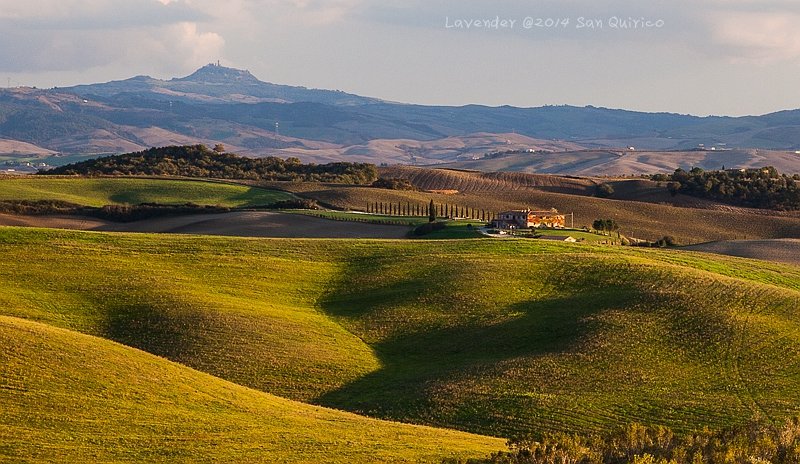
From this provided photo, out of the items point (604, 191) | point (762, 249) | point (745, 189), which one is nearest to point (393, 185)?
point (604, 191)

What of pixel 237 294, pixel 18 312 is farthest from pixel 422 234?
pixel 18 312

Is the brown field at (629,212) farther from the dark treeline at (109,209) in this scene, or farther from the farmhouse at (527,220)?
the dark treeline at (109,209)

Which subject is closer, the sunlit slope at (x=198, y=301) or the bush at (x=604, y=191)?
the sunlit slope at (x=198, y=301)

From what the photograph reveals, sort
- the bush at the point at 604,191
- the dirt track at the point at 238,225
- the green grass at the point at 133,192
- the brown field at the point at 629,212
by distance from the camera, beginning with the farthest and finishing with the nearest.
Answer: the bush at the point at 604,191 → the green grass at the point at 133,192 → the brown field at the point at 629,212 → the dirt track at the point at 238,225

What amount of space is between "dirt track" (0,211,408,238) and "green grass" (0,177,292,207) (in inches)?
766

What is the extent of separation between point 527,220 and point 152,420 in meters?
89.6

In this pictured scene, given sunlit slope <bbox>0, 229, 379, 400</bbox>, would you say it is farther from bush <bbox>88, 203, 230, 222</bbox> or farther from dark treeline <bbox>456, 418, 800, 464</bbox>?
bush <bbox>88, 203, 230, 222</bbox>

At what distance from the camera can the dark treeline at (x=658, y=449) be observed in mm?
33125

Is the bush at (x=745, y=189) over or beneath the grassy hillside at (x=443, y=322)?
over

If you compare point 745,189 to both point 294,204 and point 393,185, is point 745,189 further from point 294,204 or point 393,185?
point 294,204

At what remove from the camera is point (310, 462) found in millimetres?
35562

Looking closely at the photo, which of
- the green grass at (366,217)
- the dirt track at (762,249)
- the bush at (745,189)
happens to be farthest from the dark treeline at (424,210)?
the bush at (745,189)

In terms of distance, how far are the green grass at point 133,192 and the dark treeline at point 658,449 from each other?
12034 centimetres

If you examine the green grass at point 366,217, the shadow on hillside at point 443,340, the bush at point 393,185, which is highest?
the bush at point 393,185
